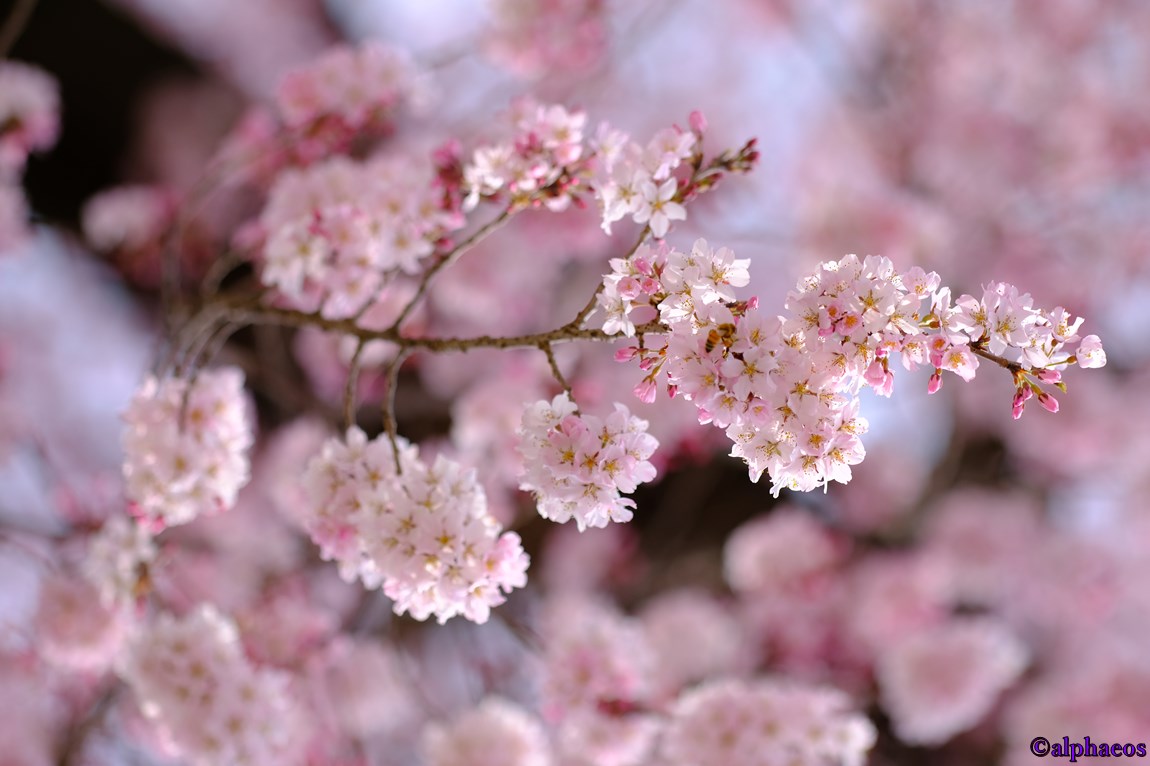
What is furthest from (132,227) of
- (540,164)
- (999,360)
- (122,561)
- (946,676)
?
(946,676)

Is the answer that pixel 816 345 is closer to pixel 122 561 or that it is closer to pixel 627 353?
pixel 627 353

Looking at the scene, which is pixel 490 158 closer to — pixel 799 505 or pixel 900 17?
pixel 799 505

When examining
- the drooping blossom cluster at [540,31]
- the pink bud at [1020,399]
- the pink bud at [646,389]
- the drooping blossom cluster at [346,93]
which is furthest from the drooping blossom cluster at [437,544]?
the drooping blossom cluster at [540,31]

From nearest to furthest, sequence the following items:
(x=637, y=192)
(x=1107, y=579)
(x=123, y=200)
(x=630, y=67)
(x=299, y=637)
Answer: (x=637, y=192)
(x=299, y=637)
(x=123, y=200)
(x=1107, y=579)
(x=630, y=67)

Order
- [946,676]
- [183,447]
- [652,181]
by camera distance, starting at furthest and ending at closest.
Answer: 1. [946,676]
2. [183,447]
3. [652,181]

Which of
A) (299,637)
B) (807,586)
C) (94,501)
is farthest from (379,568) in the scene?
(807,586)
